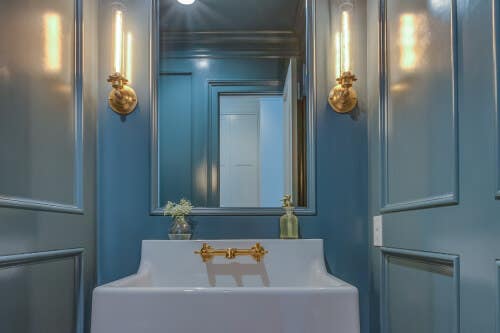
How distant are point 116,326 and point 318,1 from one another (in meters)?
1.32

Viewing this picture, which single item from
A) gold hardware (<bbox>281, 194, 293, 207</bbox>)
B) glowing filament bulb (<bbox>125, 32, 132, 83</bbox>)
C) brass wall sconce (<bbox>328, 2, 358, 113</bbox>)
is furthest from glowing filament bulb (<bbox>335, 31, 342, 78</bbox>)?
glowing filament bulb (<bbox>125, 32, 132, 83</bbox>)

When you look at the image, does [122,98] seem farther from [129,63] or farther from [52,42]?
[52,42]

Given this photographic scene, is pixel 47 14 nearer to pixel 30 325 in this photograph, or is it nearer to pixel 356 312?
pixel 30 325

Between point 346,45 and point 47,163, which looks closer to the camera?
point 47,163

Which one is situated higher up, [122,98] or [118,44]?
[118,44]

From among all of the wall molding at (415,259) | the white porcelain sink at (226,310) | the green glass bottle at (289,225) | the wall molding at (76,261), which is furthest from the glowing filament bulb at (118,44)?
the wall molding at (415,259)

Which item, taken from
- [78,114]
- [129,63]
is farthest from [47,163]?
[129,63]

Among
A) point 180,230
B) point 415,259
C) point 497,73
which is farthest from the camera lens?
point 180,230

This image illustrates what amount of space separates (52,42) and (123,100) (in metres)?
0.37

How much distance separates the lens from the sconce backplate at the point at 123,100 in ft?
5.78

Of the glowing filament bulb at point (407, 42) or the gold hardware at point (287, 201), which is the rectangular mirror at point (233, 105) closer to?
the gold hardware at point (287, 201)

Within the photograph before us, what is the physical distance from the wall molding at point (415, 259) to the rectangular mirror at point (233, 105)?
1.10ft

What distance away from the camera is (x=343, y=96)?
5.77ft

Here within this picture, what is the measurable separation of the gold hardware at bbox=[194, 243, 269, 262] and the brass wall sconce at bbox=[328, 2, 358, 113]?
0.58m
